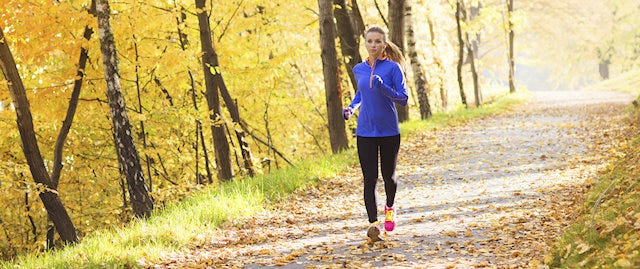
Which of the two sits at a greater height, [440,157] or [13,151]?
[13,151]

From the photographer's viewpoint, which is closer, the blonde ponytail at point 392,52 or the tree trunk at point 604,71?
the blonde ponytail at point 392,52

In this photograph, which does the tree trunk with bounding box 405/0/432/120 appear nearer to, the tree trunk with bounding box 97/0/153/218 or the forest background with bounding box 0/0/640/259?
the forest background with bounding box 0/0/640/259

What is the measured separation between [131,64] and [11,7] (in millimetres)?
3824

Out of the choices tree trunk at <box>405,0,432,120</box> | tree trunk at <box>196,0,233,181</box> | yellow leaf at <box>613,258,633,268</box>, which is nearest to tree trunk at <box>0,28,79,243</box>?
tree trunk at <box>196,0,233,181</box>

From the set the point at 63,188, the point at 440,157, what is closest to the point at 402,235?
A: the point at 440,157

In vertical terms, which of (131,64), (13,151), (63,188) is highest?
(131,64)

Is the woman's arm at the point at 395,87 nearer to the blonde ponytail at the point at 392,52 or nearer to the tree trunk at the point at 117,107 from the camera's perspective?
the blonde ponytail at the point at 392,52

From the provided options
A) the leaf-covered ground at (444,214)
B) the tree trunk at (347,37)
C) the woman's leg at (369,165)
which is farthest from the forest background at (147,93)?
the woman's leg at (369,165)

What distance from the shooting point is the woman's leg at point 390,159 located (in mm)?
6035

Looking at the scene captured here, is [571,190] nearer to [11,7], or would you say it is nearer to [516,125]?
[11,7]

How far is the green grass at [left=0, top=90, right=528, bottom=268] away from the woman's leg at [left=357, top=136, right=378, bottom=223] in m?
1.82

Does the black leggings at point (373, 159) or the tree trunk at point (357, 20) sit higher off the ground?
the tree trunk at point (357, 20)

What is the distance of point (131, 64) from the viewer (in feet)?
44.8

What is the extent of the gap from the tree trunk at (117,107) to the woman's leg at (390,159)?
485 centimetres
